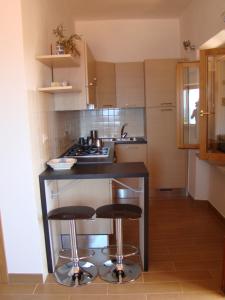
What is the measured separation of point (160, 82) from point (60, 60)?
2.09 metres

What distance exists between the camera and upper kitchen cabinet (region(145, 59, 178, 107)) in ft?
13.9

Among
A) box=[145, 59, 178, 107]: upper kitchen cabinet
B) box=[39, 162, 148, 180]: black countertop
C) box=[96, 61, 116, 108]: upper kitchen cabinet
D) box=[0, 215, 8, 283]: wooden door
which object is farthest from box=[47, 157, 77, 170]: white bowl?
box=[145, 59, 178, 107]: upper kitchen cabinet

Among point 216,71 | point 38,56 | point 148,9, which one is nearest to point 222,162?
point 216,71

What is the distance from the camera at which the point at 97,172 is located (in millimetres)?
2379

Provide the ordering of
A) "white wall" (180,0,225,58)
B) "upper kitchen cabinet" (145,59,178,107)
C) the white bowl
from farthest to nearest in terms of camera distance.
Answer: "upper kitchen cabinet" (145,59,178,107) < "white wall" (180,0,225,58) < the white bowl

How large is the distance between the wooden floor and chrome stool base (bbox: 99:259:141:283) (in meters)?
0.06

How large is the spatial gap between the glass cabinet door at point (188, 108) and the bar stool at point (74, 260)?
6.74ft

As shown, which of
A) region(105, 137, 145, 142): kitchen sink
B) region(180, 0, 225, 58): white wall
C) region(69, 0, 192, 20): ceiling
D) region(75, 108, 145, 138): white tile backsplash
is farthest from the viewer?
region(75, 108, 145, 138): white tile backsplash

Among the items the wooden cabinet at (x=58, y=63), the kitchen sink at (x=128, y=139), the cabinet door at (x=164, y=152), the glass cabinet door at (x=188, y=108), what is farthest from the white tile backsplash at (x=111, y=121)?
the wooden cabinet at (x=58, y=63)

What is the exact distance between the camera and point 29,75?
2.23 metres

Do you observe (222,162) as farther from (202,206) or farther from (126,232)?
(126,232)

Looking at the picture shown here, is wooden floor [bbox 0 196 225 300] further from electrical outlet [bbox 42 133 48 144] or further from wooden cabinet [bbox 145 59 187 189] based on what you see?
electrical outlet [bbox 42 133 48 144]

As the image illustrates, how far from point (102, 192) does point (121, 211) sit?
499 millimetres

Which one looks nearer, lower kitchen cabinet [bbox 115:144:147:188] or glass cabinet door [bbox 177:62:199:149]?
glass cabinet door [bbox 177:62:199:149]
